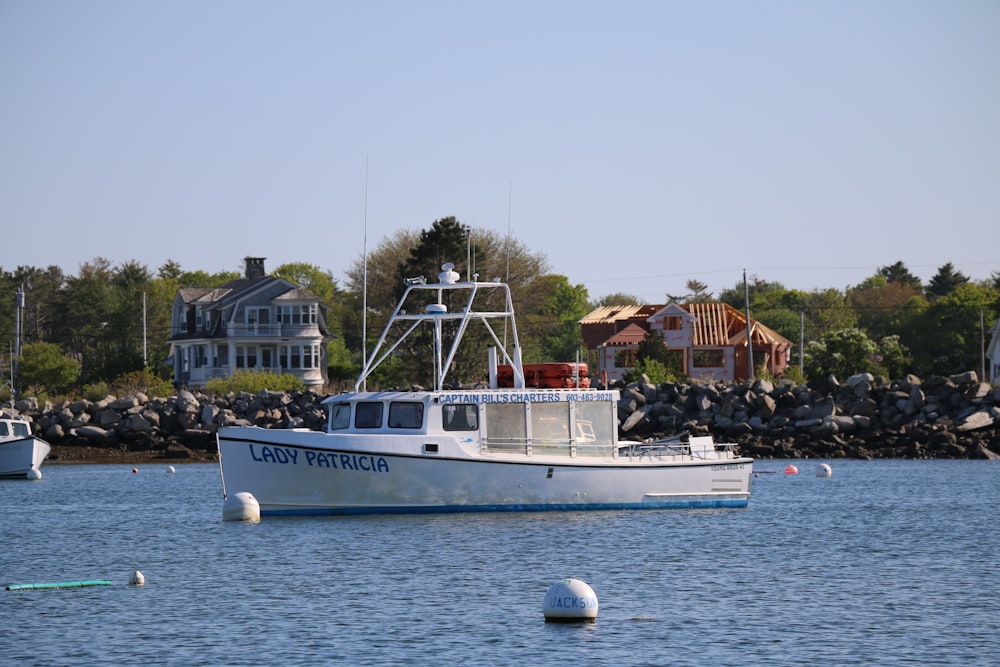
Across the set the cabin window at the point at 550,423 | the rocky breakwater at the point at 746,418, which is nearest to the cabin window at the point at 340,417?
the cabin window at the point at 550,423

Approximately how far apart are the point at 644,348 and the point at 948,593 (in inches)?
2465

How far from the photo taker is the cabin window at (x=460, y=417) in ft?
114

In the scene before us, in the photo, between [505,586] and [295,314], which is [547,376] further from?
[295,314]

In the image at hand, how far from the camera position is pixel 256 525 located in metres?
34.4

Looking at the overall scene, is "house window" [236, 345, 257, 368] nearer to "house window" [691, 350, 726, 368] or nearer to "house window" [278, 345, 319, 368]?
"house window" [278, 345, 319, 368]

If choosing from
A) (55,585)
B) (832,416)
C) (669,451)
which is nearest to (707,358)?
(832,416)

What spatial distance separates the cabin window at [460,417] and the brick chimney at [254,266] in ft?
224

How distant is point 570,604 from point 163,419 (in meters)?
52.8

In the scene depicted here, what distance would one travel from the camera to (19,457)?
5497 centimetres

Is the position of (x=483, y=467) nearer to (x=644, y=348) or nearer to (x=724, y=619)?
(x=724, y=619)

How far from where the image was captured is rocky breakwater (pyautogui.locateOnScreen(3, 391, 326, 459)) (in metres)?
69.2

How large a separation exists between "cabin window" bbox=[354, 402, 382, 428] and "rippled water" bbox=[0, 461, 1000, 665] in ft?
7.40

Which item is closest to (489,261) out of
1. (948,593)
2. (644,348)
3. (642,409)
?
(644,348)

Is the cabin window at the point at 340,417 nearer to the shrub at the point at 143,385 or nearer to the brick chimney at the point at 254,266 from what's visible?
the shrub at the point at 143,385
